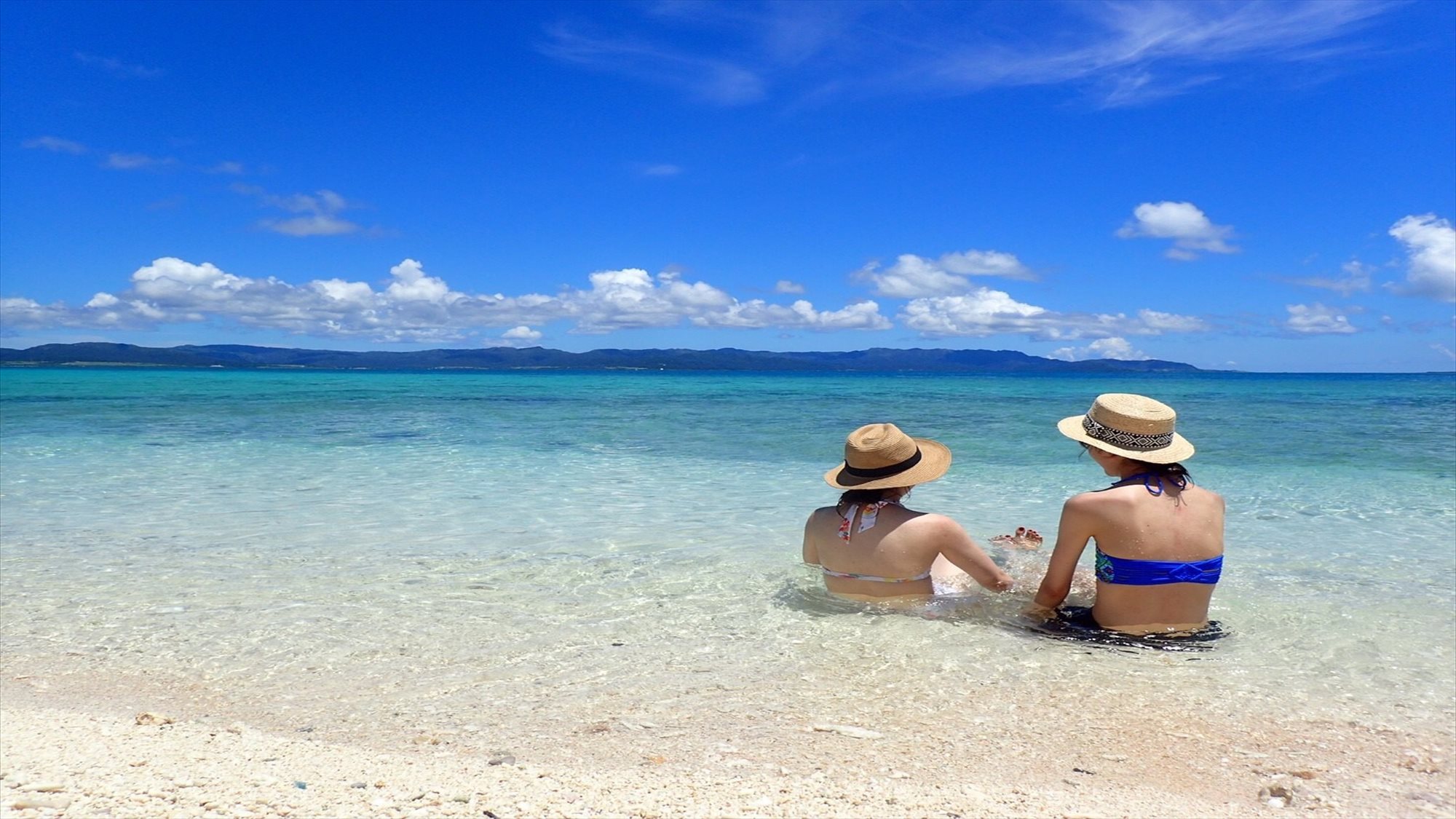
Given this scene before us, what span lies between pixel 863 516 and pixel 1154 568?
1.58m

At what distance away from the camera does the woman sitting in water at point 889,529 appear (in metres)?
5.00

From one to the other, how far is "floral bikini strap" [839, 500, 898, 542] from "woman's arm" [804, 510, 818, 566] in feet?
0.92

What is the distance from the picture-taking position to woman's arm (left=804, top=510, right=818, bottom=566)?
5629 millimetres

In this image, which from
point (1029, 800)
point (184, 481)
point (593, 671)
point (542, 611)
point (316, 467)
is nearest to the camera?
point (1029, 800)

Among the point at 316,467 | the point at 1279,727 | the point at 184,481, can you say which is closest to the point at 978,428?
the point at 316,467

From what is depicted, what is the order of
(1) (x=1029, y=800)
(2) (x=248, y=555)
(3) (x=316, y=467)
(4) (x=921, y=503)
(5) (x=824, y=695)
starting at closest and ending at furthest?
(1) (x=1029, y=800), (5) (x=824, y=695), (2) (x=248, y=555), (4) (x=921, y=503), (3) (x=316, y=467)

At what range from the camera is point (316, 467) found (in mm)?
12836

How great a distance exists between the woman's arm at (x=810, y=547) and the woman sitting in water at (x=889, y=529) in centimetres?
13

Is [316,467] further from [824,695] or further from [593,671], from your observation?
[824,695]

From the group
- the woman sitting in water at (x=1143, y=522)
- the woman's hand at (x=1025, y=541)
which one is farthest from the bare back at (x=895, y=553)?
the woman's hand at (x=1025, y=541)

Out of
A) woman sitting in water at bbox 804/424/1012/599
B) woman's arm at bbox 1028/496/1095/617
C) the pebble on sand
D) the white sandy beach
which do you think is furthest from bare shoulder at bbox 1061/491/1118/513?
the pebble on sand

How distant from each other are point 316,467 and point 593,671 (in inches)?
390

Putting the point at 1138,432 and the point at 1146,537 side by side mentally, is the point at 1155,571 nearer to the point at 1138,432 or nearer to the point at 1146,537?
the point at 1146,537

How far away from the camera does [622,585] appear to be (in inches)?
250
